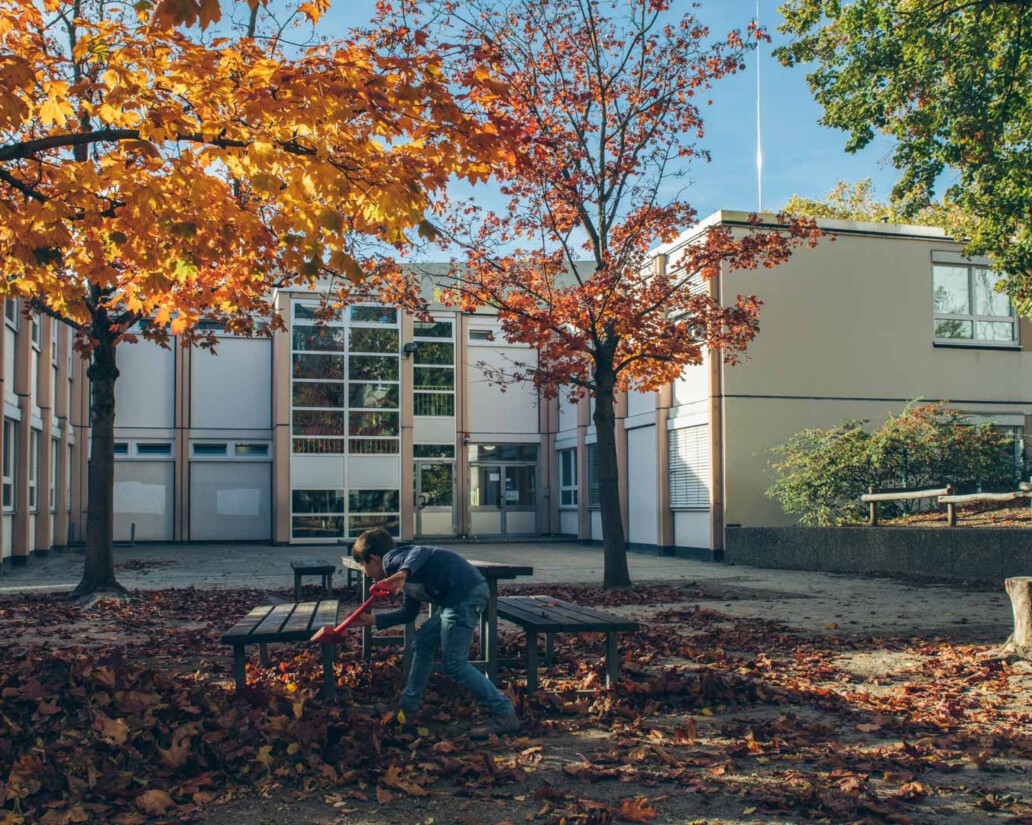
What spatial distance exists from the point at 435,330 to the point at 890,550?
17.2 metres

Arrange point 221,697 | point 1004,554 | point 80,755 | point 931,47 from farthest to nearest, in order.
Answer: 1. point 931,47
2. point 1004,554
3. point 221,697
4. point 80,755

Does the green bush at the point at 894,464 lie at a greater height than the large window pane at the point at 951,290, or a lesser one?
lesser

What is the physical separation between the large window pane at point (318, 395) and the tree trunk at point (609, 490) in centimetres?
1580

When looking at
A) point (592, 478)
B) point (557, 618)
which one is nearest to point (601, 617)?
point (557, 618)

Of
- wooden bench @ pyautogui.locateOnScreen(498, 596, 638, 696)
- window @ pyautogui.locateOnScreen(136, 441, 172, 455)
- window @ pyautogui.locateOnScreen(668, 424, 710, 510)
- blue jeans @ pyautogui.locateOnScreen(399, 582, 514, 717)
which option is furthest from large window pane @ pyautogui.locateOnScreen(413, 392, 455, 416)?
blue jeans @ pyautogui.locateOnScreen(399, 582, 514, 717)

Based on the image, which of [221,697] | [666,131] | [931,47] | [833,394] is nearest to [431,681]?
[221,697]

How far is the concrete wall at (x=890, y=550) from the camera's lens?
13.9 m

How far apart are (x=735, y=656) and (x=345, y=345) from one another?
2241 centimetres

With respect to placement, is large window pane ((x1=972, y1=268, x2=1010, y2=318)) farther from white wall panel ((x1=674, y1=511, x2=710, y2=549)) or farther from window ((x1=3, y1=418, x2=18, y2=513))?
window ((x1=3, y1=418, x2=18, y2=513))

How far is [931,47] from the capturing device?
53.6 ft

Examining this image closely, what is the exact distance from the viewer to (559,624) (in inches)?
254

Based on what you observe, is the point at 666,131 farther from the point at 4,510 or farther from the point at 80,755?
the point at 4,510

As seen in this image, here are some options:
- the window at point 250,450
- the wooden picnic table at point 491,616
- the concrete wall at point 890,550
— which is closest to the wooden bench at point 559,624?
the wooden picnic table at point 491,616

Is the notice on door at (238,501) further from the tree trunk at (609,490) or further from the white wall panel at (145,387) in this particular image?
the tree trunk at (609,490)
